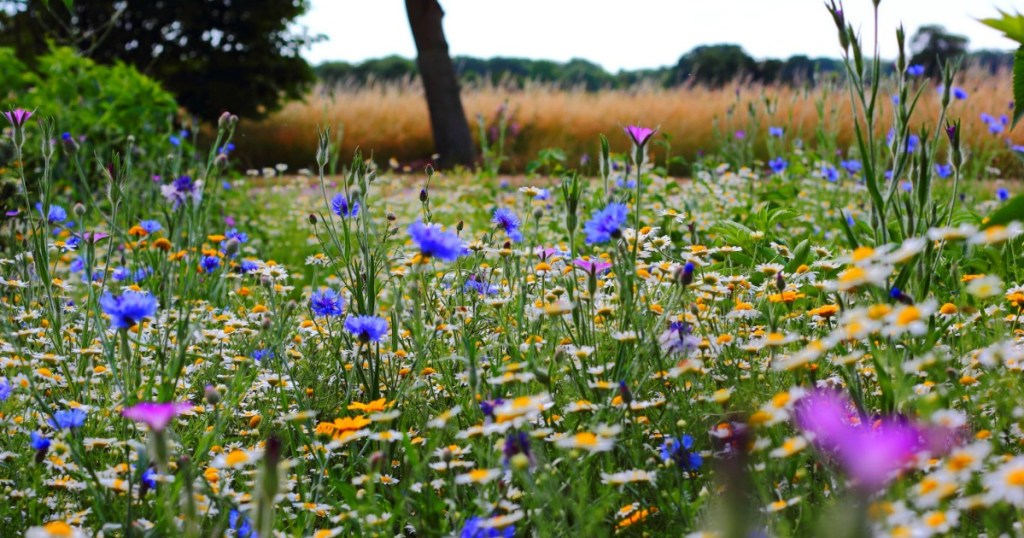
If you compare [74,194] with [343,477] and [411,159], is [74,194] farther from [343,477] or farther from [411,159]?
[411,159]

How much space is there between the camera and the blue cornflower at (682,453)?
1644mm

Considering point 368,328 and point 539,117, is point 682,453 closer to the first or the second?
point 368,328

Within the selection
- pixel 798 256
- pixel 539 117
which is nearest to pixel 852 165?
pixel 798 256

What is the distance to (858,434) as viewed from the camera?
1.60 m

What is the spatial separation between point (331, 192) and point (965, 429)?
273 inches

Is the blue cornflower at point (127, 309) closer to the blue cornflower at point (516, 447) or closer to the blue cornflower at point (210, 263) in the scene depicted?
the blue cornflower at point (516, 447)

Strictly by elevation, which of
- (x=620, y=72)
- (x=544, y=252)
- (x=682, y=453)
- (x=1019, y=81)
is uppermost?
(x=620, y=72)

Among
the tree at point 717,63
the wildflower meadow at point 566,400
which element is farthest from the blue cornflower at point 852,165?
the tree at point 717,63

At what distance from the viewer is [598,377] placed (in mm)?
1985

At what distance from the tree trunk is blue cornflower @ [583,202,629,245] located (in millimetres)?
10122

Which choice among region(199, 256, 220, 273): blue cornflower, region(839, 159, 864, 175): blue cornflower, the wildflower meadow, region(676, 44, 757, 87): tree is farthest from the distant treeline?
the wildflower meadow

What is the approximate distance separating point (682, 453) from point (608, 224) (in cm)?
48

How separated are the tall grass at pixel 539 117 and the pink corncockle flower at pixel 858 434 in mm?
9696

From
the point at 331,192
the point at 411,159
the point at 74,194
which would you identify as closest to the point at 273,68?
the point at 411,159
